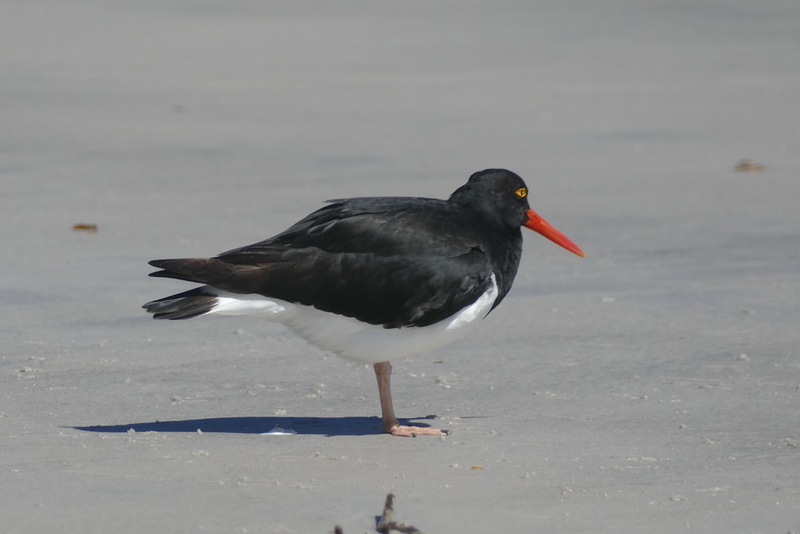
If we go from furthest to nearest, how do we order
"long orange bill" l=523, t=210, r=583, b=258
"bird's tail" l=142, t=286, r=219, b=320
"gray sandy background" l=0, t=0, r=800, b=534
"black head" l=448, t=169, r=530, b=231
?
"long orange bill" l=523, t=210, r=583, b=258 < "black head" l=448, t=169, r=530, b=231 < "bird's tail" l=142, t=286, r=219, b=320 < "gray sandy background" l=0, t=0, r=800, b=534

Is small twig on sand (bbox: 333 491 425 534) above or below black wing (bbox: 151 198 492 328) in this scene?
below

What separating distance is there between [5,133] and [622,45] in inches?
355

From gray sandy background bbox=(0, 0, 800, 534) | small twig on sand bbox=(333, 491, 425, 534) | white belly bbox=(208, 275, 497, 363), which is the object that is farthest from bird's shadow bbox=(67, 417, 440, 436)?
small twig on sand bbox=(333, 491, 425, 534)

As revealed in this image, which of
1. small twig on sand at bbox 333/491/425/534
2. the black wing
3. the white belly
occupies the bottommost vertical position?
small twig on sand at bbox 333/491/425/534

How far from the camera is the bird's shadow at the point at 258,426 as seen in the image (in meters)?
4.48

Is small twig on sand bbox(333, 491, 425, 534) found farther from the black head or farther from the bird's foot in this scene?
the black head

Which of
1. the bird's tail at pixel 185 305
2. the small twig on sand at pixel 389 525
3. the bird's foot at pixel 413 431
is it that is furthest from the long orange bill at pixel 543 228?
the small twig on sand at pixel 389 525

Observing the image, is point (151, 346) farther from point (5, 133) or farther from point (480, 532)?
point (5, 133)

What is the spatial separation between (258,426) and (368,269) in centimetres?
77

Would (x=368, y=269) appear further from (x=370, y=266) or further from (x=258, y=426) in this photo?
(x=258, y=426)

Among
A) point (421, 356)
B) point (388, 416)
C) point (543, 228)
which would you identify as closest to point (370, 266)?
point (388, 416)

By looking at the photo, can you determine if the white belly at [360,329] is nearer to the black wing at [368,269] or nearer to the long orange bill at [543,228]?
the black wing at [368,269]

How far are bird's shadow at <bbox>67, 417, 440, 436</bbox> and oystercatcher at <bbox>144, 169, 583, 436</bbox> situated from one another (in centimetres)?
17

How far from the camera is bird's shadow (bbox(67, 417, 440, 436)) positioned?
448 cm
